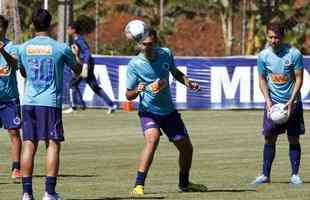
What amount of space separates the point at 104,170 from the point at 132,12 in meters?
42.1

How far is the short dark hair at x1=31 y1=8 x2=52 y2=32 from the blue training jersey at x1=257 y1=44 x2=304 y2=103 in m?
3.18

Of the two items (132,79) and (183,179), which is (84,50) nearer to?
(183,179)

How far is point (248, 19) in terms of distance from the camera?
53719mm

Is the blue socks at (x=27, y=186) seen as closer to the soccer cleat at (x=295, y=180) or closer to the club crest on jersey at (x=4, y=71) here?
the club crest on jersey at (x=4, y=71)

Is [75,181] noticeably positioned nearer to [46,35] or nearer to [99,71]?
[46,35]

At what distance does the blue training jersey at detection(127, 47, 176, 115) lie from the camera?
13594 millimetres

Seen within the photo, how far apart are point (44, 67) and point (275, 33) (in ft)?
10.2

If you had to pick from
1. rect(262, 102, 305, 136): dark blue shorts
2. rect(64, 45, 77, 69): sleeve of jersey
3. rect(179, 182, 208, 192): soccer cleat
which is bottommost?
rect(179, 182, 208, 192): soccer cleat

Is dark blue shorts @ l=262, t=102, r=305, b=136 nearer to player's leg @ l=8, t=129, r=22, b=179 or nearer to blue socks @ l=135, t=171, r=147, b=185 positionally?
blue socks @ l=135, t=171, r=147, b=185

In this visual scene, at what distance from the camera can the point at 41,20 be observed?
12.5 meters

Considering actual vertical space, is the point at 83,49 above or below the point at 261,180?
above

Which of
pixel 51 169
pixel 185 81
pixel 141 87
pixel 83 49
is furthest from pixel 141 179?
pixel 83 49

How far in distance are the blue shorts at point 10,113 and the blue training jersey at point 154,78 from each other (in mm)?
2203

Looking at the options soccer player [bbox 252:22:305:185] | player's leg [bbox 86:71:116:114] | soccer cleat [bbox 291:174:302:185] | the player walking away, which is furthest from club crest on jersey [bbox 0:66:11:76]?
player's leg [bbox 86:71:116:114]
